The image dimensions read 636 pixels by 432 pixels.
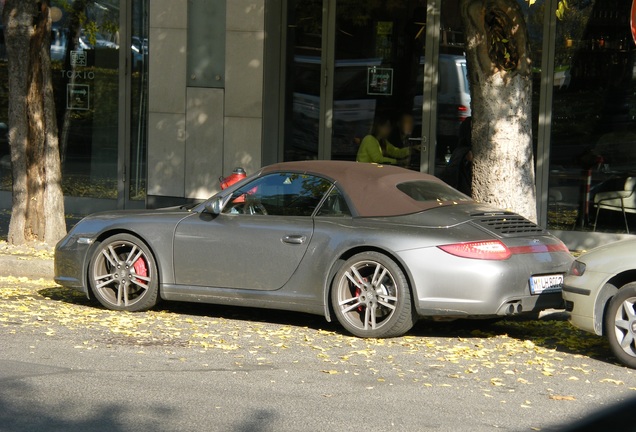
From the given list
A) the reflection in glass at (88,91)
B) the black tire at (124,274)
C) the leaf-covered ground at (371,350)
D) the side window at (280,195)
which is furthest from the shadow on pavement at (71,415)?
the reflection in glass at (88,91)

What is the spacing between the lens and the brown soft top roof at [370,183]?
8375 mm

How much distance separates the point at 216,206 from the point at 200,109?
20.7 feet

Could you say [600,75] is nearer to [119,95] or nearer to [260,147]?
[260,147]

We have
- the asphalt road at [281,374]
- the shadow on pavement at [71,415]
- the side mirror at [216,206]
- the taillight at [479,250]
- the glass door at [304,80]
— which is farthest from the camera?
the glass door at [304,80]

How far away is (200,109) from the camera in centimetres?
1491

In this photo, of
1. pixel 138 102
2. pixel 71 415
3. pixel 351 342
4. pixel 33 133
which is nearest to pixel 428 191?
pixel 351 342

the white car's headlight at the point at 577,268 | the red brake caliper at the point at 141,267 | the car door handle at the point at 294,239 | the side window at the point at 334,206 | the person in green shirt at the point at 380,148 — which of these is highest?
the person in green shirt at the point at 380,148

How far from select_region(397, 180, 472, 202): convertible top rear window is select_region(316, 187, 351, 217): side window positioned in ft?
1.71

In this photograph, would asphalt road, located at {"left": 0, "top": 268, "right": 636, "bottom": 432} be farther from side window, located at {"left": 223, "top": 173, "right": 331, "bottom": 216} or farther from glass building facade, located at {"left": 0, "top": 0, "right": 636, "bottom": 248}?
glass building facade, located at {"left": 0, "top": 0, "right": 636, "bottom": 248}

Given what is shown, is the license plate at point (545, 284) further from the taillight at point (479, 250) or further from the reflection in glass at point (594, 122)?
the reflection in glass at point (594, 122)

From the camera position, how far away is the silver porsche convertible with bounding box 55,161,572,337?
7.80 metres

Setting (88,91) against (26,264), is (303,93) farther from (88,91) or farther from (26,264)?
(26,264)

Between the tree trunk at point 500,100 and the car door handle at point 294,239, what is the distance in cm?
266

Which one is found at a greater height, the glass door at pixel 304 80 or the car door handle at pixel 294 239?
the glass door at pixel 304 80
